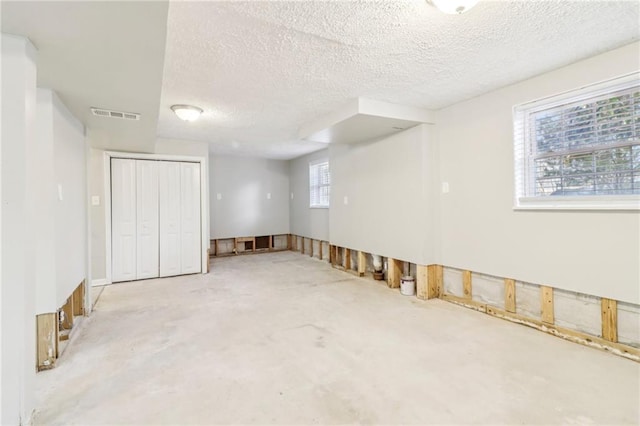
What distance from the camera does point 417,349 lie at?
8.15ft

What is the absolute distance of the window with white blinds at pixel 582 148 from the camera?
7.70 ft

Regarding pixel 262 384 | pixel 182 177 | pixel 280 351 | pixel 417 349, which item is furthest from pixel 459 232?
pixel 182 177

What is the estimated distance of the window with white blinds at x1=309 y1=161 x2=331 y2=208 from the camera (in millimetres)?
6555

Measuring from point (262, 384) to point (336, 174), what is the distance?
13.2 feet

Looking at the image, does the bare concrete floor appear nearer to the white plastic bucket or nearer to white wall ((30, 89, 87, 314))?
the white plastic bucket

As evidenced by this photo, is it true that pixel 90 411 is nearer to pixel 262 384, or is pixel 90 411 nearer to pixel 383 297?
pixel 262 384

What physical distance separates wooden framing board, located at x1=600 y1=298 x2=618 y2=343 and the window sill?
76cm

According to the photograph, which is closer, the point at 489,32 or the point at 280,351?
the point at 489,32

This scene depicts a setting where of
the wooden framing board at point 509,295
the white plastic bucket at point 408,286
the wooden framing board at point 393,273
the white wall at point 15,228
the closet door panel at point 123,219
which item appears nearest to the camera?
the white wall at point 15,228

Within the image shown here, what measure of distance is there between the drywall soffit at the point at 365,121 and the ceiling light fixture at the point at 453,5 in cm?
163

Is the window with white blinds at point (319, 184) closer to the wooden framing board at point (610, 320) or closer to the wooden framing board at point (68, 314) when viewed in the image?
the wooden framing board at point (68, 314)

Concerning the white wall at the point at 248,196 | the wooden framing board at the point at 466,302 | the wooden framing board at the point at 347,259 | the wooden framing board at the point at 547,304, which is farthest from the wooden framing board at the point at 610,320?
the white wall at the point at 248,196

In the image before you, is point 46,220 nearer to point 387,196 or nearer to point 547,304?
point 387,196

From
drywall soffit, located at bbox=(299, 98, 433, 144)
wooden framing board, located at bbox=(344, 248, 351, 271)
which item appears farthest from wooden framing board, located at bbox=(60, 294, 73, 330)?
wooden framing board, located at bbox=(344, 248, 351, 271)
